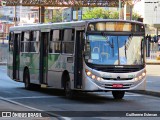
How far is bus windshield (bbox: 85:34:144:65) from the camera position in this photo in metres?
19.8

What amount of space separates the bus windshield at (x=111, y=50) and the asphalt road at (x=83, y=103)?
1428mm

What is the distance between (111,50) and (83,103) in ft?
6.76

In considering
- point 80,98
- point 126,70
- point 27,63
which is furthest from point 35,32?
point 126,70

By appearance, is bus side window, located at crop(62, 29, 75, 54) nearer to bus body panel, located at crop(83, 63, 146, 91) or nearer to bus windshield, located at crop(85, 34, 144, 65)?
bus windshield, located at crop(85, 34, 144, 65)

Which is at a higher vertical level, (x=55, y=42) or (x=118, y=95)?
(x=55, y=42)

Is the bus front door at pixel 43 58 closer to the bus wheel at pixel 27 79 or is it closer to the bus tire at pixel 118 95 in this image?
the bus wheel at pixel 27 79

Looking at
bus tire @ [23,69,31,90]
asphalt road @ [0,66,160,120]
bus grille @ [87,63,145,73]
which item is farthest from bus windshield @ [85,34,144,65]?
bus tire @ [23,69,31,90]

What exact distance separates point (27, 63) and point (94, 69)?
256 inches

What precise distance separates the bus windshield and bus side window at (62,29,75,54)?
1152mm

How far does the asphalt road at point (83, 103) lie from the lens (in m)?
16.3

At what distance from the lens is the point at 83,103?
64.1ft

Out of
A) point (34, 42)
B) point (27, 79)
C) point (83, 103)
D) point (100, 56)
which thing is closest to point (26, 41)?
point (34, 42)

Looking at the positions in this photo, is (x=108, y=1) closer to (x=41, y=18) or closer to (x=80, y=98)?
(x=41, y=18)

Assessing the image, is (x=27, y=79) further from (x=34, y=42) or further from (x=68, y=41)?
(x=68, y=41)
